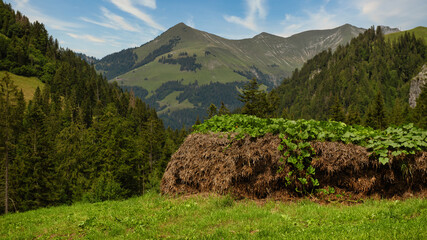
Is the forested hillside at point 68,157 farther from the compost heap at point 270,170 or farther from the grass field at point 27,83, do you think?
the compost heap at point 270,170

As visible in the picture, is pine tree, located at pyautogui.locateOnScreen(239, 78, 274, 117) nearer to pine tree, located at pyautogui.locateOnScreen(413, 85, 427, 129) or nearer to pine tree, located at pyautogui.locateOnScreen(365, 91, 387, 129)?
pine tree, located at pyautogui.locateOnScreen(365, 91, 387, 129)

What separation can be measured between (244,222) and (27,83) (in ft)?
560

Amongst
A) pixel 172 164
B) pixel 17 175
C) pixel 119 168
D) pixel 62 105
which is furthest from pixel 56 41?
pixel 172 164

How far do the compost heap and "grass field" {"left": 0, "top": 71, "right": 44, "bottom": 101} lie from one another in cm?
14210

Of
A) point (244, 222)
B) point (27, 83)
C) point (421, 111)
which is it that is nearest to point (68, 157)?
point (244, 222)

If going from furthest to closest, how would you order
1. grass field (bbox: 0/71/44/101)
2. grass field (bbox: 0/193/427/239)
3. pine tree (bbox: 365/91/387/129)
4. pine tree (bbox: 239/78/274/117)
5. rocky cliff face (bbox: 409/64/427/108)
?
1. rocky cliff face (bbox: 409/64/427/108)
2. grass field (bbox: 0/71/44/101)
3. pine tree (bbox: 365/91/387/129)
4. pine tree (bbox: 239/78/274/117)
5. grass field (bbox: 0/193/427/239)

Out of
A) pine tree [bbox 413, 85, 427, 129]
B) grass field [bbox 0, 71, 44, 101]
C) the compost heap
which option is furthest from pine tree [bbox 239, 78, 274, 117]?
grass field [bbox 0, 71, 44, 101]

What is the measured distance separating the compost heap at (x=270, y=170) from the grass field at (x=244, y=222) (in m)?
0.64

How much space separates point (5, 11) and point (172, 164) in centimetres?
23108

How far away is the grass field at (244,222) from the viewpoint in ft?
19.5

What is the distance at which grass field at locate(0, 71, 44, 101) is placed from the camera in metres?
128

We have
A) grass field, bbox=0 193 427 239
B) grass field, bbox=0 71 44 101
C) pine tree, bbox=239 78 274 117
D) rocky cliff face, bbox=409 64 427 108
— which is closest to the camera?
grass field, bbox=0 193 427 239

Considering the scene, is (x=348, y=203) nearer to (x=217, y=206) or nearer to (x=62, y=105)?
(x=217, y=206)

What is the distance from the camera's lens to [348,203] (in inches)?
355
